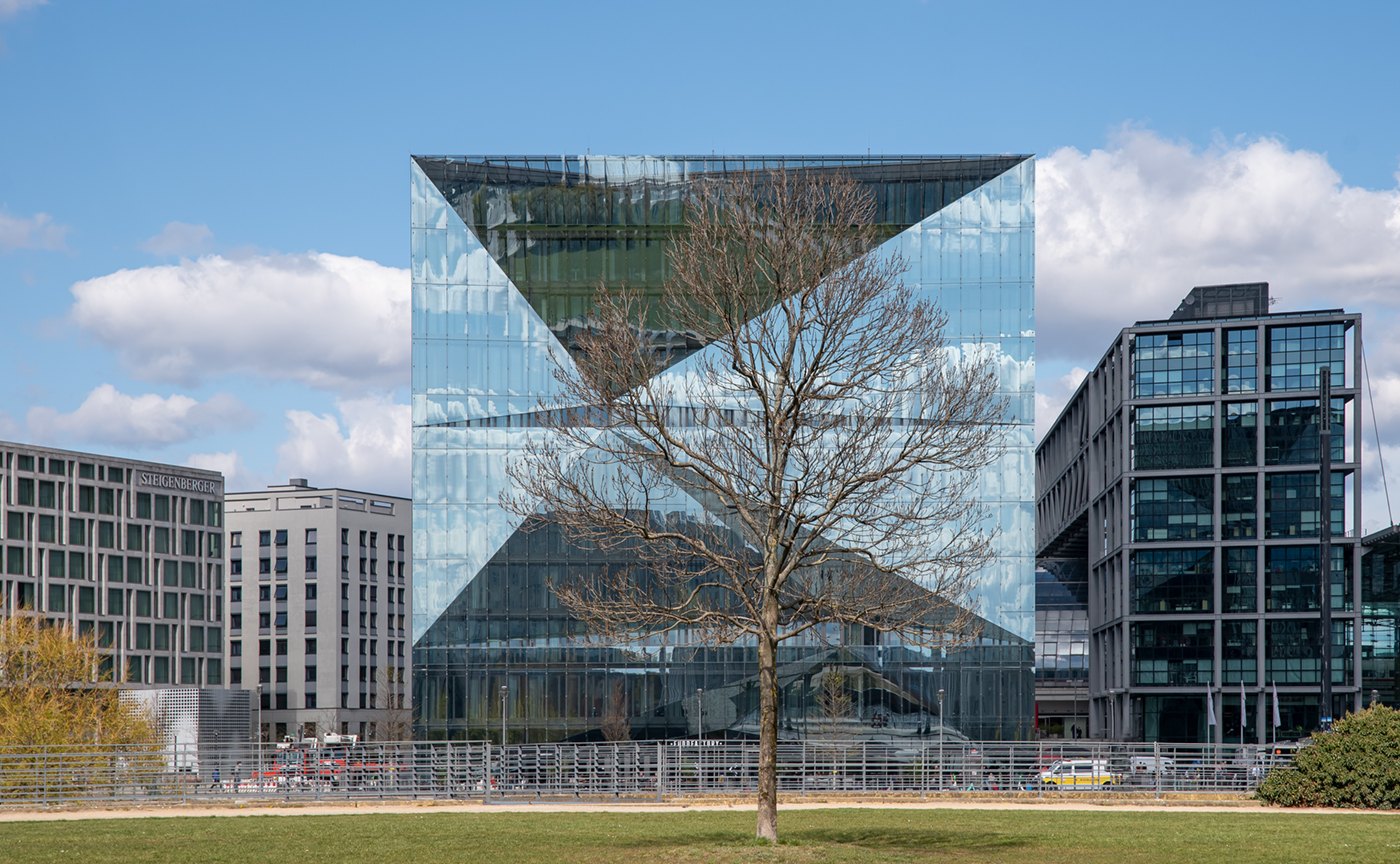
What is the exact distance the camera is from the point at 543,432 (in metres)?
67.5

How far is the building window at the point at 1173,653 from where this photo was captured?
88812mm

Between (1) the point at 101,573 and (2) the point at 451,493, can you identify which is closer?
(2) the point at 451,493

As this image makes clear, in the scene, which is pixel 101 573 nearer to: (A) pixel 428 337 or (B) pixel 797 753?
(A) pixel 428 337

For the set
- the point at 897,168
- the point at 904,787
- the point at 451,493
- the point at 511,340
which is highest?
the point at 897,168

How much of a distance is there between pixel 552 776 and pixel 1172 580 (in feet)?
181

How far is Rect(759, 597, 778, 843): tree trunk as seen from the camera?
Answer: 23969 mm

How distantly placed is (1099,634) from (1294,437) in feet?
69.4

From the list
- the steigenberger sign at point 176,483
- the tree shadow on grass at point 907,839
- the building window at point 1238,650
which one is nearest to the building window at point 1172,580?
the building window at point 1238,650

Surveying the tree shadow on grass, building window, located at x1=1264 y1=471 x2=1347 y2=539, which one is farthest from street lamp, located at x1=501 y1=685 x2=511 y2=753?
building window, located at x1=1264 y1=471 x2=1347 y2=539

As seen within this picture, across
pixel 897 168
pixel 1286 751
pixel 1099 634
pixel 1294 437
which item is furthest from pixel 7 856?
pixel 1099 634

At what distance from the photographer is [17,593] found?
110625 mm

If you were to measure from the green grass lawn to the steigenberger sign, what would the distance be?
301ft

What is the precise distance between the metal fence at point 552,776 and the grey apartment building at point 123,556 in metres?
70.1

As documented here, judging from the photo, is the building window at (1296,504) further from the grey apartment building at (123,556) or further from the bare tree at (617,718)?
the grey apartment building at (123,556)
